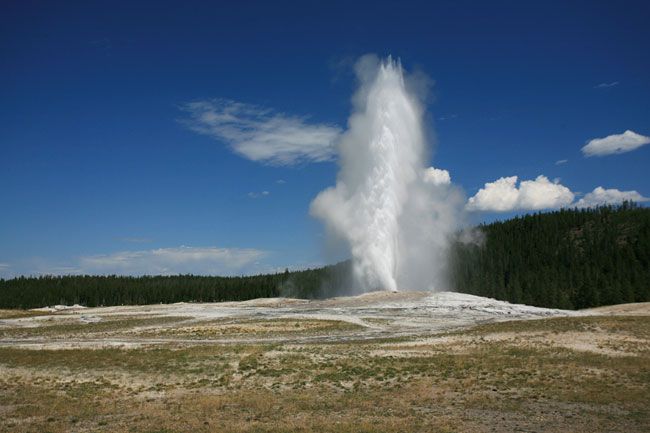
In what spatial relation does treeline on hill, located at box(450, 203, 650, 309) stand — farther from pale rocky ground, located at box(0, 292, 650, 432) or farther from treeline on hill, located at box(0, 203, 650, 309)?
pale rocky ground, located at box(0, 292, 650, 432)

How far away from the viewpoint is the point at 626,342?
3650 centimetres

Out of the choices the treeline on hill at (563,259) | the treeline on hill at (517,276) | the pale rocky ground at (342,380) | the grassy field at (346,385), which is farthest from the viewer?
the treeline on hill at (517,276)

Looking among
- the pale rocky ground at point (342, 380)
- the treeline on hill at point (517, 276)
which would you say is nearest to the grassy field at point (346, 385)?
the pale rocky ground at point (342, 380)

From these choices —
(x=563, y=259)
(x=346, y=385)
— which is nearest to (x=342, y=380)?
(x=346, y=385)

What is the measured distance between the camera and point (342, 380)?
27688 mm

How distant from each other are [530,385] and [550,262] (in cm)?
11669

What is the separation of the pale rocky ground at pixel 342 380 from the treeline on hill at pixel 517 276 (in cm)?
5722

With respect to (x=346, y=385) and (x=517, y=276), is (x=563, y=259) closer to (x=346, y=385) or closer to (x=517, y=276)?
(x=517, y=276)

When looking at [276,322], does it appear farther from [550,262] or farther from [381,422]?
[550,262]

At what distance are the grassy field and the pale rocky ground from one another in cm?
9

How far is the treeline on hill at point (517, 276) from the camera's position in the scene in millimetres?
100125

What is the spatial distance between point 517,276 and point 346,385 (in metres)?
103

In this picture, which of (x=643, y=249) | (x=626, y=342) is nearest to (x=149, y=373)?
(x=626, y=342)

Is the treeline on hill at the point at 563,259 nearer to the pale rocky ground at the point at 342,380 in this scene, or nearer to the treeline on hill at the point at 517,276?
the treeline on hill at the point at 517,276
